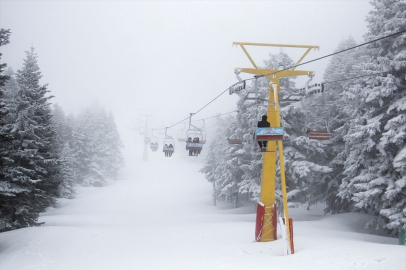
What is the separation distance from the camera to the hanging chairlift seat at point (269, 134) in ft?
41.8

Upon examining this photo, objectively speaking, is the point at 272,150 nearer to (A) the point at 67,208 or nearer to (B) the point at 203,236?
(B) the point at 203,236

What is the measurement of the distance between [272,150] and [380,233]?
1117 cm

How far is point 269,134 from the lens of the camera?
1279 cm

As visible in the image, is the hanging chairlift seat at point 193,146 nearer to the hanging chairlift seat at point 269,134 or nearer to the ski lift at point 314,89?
the hanging chairlift seat at point 269,134

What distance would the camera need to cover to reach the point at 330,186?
25.0m

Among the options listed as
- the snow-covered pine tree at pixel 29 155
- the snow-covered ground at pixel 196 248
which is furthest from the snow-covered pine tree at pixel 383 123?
the snow-covered pine tree at pixel 29 155

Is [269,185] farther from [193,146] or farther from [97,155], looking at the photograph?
[97,155]

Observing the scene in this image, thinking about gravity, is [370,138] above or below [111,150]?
below

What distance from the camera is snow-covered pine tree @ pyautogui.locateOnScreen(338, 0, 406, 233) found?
50.5 ft

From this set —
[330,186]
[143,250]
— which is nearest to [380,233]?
[330,186]

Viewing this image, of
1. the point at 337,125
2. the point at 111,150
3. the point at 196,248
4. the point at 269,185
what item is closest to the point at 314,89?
the point at 269,185

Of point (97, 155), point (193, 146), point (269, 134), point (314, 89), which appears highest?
point (314, 89)

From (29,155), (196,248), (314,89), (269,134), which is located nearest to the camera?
(269,134)

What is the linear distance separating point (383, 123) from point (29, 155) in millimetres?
21649
